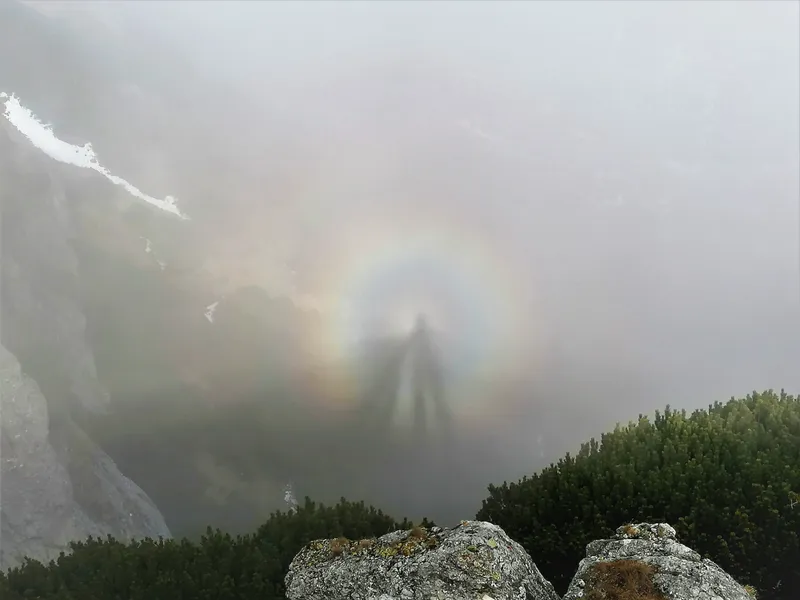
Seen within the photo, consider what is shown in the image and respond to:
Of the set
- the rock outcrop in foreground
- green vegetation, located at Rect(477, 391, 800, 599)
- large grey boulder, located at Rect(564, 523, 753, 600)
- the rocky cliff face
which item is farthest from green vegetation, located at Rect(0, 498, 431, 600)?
the rocky cliff face

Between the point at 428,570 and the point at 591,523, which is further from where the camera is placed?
the point at 591,523

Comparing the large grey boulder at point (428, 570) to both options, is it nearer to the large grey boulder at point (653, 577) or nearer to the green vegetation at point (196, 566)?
the large grey boulder at point (653, 577)

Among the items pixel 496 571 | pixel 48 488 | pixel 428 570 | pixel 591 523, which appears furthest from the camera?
pixel 48 488

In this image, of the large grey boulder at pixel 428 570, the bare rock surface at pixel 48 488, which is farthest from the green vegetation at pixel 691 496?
the bare rock surface at pixel 48 488

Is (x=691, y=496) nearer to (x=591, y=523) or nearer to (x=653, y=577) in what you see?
(x=591, y=523)

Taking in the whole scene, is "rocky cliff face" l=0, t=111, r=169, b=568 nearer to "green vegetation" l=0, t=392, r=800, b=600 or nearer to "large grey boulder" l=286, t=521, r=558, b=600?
"green vegetation" l=0, t=392, r=800, b=600

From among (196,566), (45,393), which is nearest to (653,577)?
(196,566)
